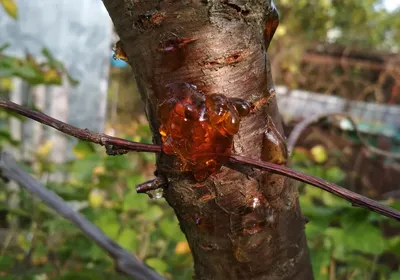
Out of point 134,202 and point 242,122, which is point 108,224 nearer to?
point 134,202

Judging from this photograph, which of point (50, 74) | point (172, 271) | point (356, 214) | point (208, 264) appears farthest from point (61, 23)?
point (208, 264)

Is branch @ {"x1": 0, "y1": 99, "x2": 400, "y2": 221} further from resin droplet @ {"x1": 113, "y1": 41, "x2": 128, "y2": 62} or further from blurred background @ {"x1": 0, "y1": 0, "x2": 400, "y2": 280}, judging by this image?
blurred background @ {"x1": 0, "y1": 0, "x2": 400, "y2": 280}

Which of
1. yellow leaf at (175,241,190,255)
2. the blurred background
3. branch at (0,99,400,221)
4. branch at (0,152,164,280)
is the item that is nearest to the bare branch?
branch at (0,99,400,221)

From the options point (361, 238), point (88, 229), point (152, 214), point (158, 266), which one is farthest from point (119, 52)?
point (152, 214)

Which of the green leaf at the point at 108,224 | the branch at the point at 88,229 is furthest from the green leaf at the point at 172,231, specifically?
the branch at the point at 88,229

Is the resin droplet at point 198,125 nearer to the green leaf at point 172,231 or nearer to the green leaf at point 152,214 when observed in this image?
the green leaf at point 172,231
